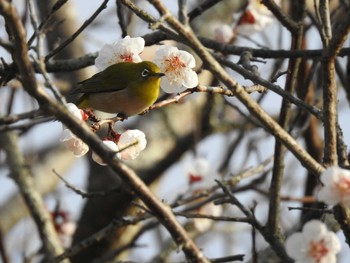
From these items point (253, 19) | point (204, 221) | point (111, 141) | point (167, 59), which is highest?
point (253, 19)

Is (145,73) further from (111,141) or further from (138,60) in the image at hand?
(111,141)

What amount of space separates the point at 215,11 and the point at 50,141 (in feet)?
8.52

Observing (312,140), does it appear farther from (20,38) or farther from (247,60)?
(20,38)

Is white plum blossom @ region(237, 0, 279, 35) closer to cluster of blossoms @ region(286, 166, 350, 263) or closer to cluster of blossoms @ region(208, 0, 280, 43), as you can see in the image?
cluster of blossoms @ region(208, 0, 280, 43)

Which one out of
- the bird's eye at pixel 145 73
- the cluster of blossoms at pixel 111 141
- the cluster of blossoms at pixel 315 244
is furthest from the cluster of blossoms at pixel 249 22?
the cluster of blossoms at pixel 315 244

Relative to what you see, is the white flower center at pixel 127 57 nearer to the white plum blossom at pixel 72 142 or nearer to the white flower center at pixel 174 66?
the white flower center at pixel 174 66

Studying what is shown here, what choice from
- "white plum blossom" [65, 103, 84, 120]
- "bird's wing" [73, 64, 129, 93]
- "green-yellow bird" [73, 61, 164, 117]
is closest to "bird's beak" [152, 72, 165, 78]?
"green-yellow bird" [73, 61, 164, 117]

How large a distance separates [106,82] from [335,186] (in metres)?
1.09

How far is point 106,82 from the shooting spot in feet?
8.39

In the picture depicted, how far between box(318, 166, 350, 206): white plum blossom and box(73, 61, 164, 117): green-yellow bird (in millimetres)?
903

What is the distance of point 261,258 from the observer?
341 cm

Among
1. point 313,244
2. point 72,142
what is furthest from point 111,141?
point 313,244

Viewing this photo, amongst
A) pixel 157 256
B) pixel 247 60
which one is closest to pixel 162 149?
pixel 157 256

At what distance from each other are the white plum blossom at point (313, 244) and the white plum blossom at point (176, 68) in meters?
0.65
